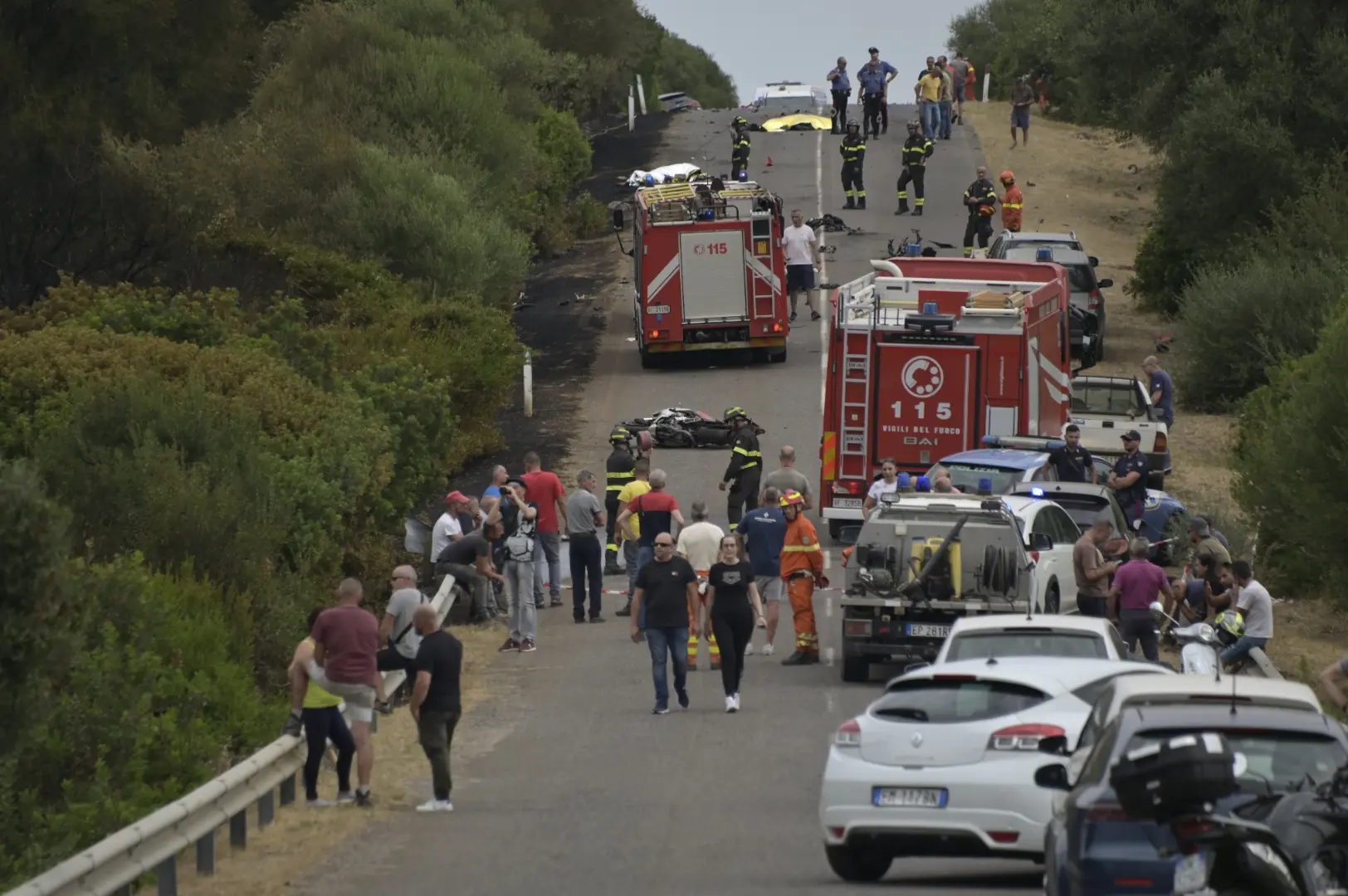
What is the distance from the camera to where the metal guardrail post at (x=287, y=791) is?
15859 mm

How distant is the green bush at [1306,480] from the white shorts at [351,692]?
1275 centimetres

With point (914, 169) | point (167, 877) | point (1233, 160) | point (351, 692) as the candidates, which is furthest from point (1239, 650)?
point (914, 169)

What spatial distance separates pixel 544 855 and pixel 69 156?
109 feet

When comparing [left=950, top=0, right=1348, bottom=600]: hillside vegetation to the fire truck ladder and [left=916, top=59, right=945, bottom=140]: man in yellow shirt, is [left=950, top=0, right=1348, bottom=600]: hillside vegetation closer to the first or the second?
the fire truck ladder

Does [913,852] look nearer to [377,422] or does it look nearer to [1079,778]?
[1079,778]

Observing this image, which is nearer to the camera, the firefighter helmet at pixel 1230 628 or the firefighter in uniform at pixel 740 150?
the firefighter helmet at pixel 1230 628

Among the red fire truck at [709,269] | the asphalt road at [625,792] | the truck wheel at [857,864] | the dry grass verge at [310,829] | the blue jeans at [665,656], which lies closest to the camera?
the truck wheel at [857,864]

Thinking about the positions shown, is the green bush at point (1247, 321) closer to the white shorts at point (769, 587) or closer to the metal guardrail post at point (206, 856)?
the white shorts at point (769, 587)

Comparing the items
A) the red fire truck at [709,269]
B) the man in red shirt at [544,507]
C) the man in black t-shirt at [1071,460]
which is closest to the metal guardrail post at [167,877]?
the man in red shirt at [544,507]

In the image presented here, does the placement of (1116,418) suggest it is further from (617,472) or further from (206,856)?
(206,856)

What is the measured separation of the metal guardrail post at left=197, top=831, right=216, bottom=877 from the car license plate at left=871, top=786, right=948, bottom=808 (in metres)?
4.27

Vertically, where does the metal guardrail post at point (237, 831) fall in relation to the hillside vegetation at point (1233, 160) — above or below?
below

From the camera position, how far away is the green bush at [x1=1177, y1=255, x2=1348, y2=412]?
36.7 metres

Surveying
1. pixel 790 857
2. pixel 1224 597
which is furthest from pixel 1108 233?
pixel 790 857
